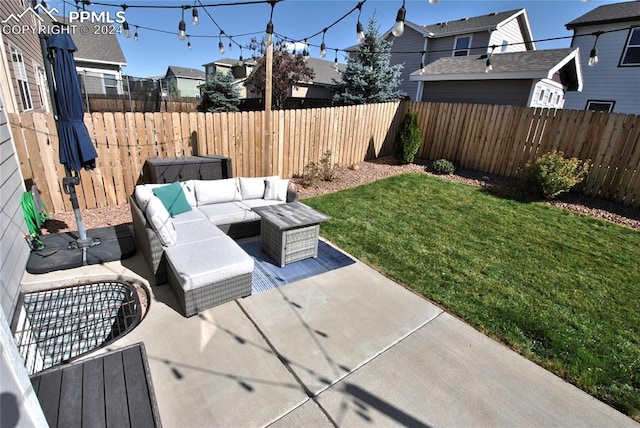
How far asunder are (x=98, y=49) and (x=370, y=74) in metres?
14.5

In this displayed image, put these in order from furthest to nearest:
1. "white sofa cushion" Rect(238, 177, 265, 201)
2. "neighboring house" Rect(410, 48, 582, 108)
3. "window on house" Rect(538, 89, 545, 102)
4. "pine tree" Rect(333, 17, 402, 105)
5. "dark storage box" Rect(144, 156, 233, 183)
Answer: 1. "pine tree" Rect(333, 17, 402, 105)
2. "window on house" Rect(538, 89, 545, 102)
3. "neighboring house" Rect(410, 48, 582, 108)
4. "dark storage box" Rect(144, 156, 233, 183)
5. "white sofa cushion" Rect(238, 177, 265, 201)

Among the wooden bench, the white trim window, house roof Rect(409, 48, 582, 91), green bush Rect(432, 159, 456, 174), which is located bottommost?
the wooden bench

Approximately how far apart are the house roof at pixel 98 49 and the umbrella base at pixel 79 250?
15.8m

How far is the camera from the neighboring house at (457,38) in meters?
14.5

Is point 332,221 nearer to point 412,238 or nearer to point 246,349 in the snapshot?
point 412,238

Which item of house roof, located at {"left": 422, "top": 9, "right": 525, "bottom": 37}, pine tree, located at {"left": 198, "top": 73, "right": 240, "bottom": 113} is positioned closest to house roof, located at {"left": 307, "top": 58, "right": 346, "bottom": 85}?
pine tree, located at {"left": 198, "top": 73, "right": 240, "bottom": 113}

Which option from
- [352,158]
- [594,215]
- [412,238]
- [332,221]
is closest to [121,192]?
[332,221]

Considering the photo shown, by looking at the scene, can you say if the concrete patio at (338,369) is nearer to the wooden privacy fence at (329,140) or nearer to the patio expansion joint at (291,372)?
the patio expansion joint at (291,372)

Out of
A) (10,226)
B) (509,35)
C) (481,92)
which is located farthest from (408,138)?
(509,35)

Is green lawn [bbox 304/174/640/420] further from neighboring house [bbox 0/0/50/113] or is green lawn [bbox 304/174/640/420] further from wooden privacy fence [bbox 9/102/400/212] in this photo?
neighboring house [bbox 0/0/50/113]

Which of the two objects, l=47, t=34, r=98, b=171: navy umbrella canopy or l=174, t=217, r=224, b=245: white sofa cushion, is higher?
l=47, t=34, r=98, b=171: navy umbrella canopy

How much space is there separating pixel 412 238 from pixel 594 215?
13.9 ft

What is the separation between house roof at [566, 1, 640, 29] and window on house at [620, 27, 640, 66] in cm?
56

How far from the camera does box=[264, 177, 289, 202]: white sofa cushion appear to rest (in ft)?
17.5
